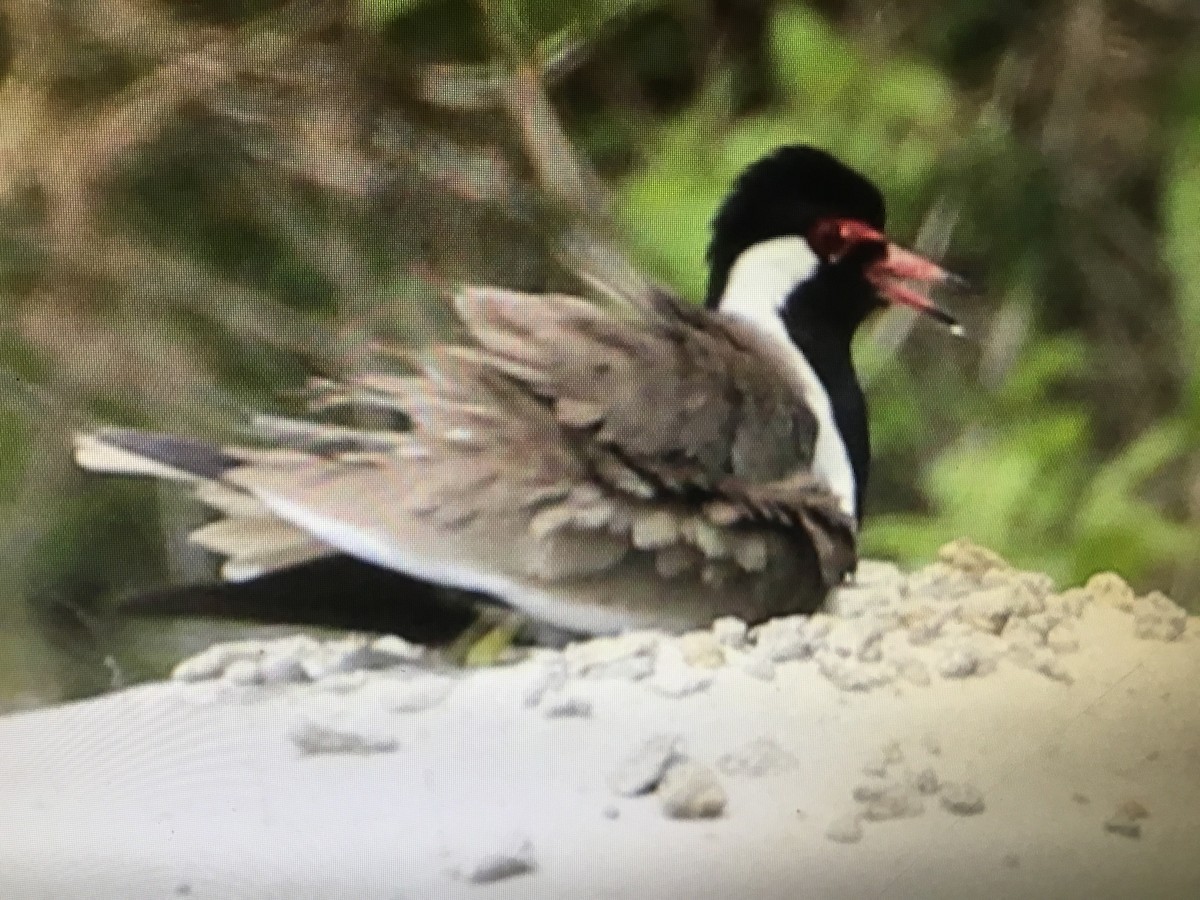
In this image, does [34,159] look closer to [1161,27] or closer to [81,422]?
[81,422]

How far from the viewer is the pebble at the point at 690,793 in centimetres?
100

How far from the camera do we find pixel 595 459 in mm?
1042

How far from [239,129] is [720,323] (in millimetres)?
351

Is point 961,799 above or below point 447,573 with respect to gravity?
below

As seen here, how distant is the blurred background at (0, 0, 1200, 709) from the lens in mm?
1046

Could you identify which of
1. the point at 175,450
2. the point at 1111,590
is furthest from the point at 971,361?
the point at 175,450

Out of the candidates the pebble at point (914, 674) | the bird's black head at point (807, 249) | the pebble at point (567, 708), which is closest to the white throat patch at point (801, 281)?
the bird's black head at point (807, 249)

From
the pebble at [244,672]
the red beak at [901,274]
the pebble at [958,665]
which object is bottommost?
the pebble at [244,672]

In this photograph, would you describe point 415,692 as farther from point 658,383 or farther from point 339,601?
point 658,383

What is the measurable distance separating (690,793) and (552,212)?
1.30 feet

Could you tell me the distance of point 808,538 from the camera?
1.05m

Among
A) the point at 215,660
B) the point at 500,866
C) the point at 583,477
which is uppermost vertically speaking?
the point at 583,477

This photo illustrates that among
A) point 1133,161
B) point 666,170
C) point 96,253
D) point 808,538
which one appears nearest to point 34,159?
point 96,253

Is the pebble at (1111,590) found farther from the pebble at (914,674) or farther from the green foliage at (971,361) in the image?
the pebble at (914,674)
